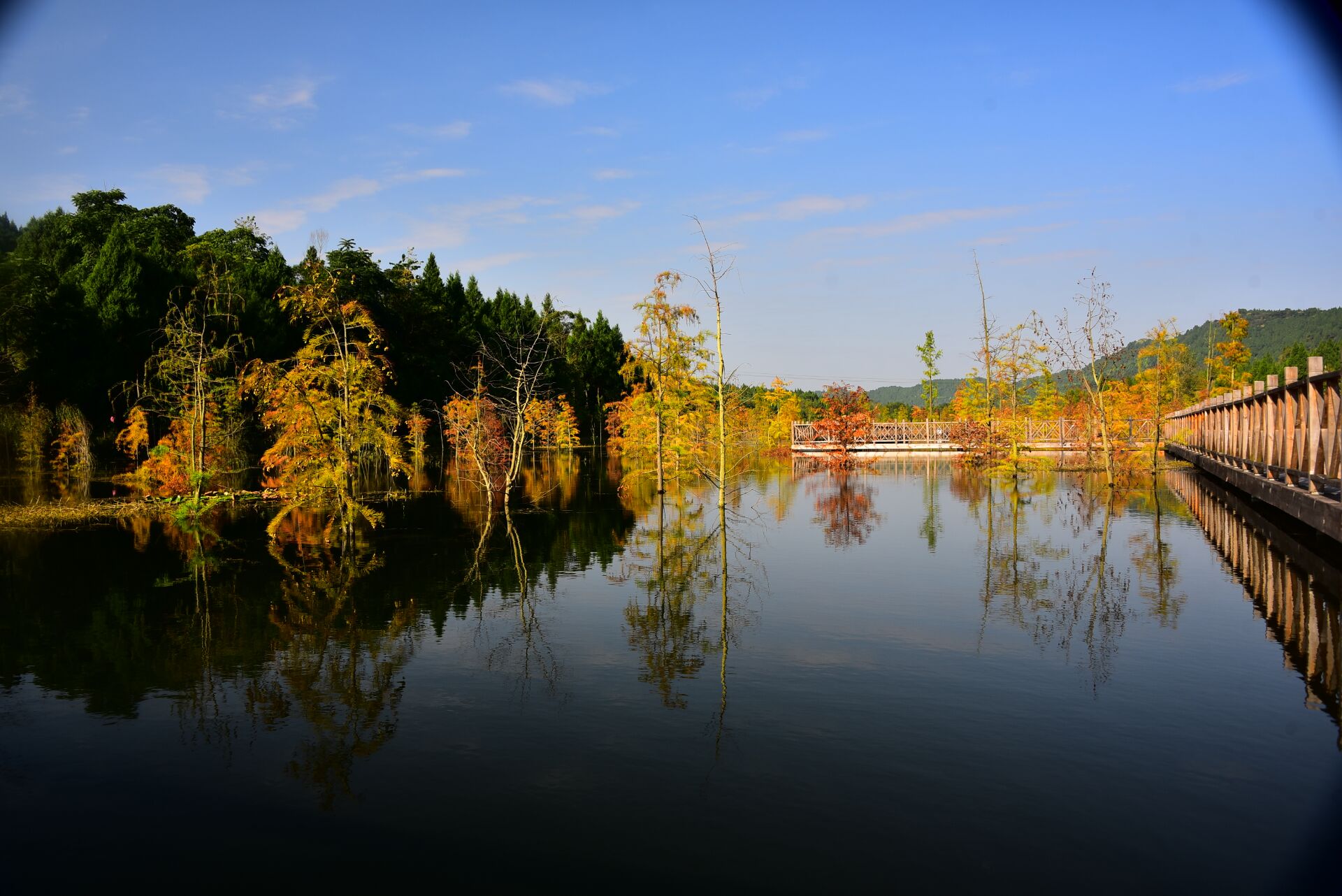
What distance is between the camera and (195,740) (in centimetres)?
724

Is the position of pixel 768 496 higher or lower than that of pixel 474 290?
lower

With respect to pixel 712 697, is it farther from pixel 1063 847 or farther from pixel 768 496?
pixel 768 496

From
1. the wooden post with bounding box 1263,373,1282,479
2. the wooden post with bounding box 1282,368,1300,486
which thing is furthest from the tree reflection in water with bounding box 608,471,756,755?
the wooden post with bounding box 1263,373,1282,479

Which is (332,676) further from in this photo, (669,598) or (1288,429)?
(1288,429)

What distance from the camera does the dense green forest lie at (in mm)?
36500

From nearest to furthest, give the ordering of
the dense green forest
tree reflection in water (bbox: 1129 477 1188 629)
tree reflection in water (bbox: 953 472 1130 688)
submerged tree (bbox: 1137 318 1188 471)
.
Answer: tree reflection in water (bbox: 953 472 1130 688) < tree reflection in water (bbox: 1129 477 1188 629) < the dense green forest < submerged tree (bbox: 1137 318 1188 471)

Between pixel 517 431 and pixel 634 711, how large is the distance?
18201 mm

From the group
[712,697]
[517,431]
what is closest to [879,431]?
[517,431]

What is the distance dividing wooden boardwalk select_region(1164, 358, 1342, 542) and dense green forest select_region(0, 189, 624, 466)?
20638 millimetres

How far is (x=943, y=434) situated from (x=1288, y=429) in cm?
4343

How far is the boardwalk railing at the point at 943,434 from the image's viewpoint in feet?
163

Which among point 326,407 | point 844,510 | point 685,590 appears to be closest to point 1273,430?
point 844,510

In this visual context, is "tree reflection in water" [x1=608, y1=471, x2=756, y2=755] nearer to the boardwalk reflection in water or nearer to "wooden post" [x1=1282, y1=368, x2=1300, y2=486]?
the boardwalk reflection in water

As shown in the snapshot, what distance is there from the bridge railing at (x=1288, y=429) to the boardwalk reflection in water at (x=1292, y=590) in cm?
122
